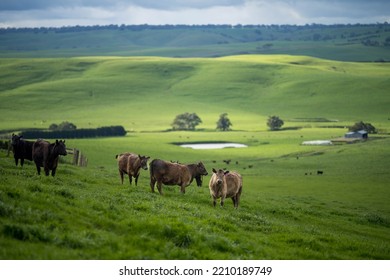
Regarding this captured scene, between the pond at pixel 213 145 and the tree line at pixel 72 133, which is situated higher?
the tree line at pixel 72 133

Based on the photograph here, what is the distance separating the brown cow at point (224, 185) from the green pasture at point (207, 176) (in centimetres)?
58

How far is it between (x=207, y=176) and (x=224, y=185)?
118 feet

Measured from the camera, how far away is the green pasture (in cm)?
1550

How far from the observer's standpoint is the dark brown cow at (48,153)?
81.0 ft

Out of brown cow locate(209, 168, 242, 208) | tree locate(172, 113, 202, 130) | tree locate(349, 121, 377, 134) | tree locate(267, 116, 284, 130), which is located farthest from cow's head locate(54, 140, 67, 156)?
tree locate(172, 113, 202, 130)

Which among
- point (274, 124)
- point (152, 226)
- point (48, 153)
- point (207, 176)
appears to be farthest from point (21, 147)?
point (274, 124)

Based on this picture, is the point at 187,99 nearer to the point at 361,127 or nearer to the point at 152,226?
the point at 361,127

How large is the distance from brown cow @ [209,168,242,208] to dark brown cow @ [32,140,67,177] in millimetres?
5451

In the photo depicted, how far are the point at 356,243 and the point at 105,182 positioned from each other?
1130 centimetres

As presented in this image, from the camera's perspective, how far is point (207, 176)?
6047cm

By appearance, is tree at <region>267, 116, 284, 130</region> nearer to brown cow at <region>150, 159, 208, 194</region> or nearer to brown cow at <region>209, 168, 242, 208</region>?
brown cow at <region>150, 159, 208, 194</region>

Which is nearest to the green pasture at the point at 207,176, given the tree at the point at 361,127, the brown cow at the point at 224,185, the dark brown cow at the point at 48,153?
the brown cow at the point at 224,185

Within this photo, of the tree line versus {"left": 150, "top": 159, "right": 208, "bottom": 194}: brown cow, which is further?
the tree line

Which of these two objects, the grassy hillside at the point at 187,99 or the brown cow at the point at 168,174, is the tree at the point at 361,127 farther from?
the brown cow at the point at 168,174
